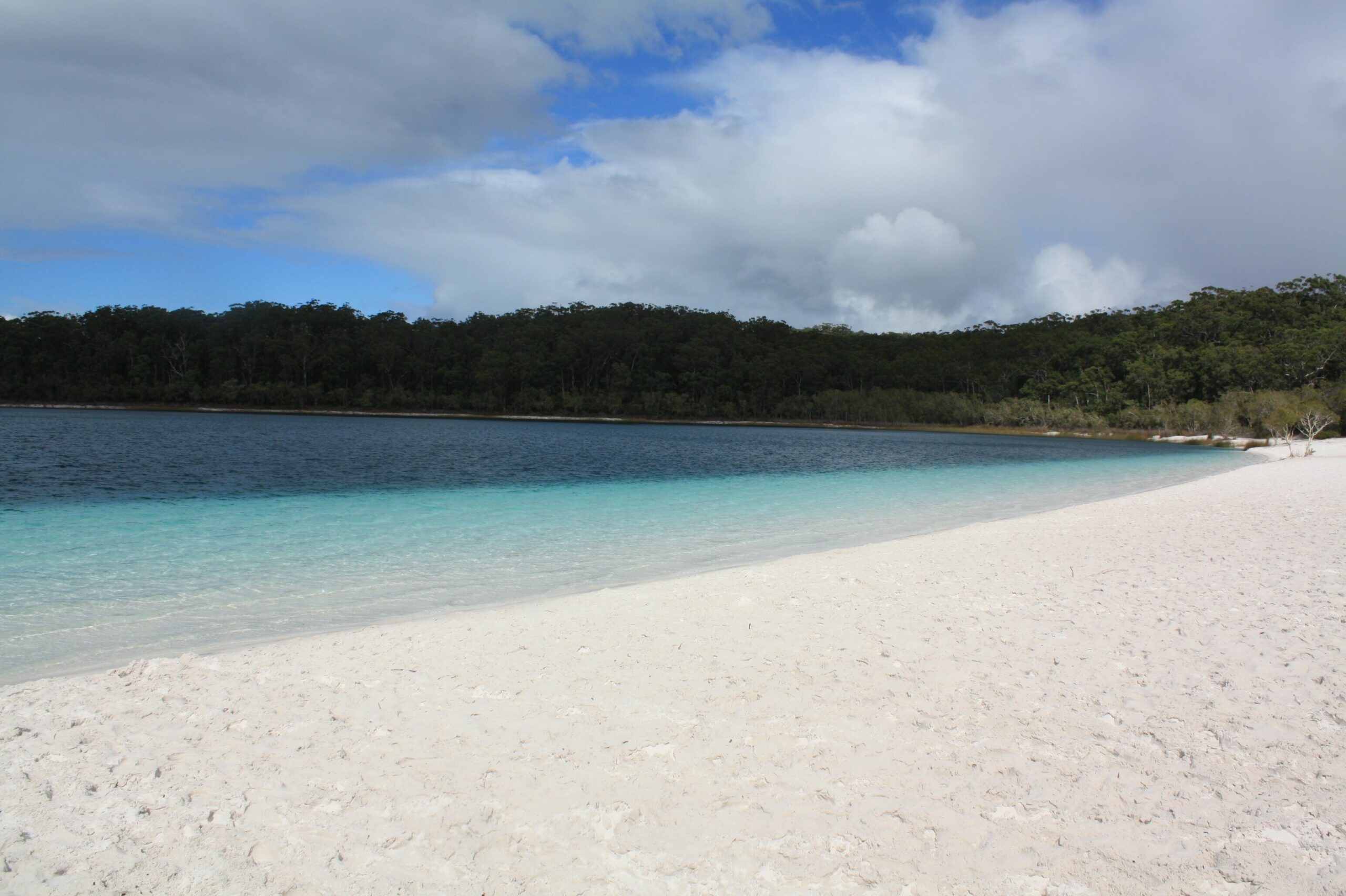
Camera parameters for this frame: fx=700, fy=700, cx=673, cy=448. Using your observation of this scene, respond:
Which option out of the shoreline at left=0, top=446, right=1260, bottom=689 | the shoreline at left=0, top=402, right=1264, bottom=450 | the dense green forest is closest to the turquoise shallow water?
the shoreline at left=0, top=446, right=1260, bottom=689

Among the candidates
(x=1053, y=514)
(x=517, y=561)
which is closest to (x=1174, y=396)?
(x=1053, y=514)

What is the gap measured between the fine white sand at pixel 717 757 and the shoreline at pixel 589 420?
101 metres

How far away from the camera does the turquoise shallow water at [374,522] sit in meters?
7.57

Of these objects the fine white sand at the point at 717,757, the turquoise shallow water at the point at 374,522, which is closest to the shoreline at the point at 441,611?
the turquoise shallow water at the point at 374,522

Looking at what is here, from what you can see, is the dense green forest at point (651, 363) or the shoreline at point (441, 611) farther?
the dense green forest at point (651, 363)

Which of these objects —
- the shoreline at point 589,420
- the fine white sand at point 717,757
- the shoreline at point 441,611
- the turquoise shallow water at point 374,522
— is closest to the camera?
A: the fine white sand at point 717,757

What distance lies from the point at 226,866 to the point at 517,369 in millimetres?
137298

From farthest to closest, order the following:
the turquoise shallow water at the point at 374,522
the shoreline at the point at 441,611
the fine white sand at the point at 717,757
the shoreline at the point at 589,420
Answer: the shoreline at the point at 589,420 → the turquoise shallow water at the point at 374,522 → the shoreline at the point at 441,611 → the fine white sand at the point at 717,757

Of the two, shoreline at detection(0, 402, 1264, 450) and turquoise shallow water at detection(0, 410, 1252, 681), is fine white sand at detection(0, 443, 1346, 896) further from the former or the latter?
shoreline at detection(0, 402, 1264, 450)

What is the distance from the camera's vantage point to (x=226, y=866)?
284 centimetres

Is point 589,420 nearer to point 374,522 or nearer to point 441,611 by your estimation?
point 374,522

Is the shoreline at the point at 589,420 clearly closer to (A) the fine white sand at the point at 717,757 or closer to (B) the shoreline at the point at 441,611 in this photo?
(B) the shoreline at the point at 441,611

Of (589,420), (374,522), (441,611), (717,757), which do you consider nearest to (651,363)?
(589,420)

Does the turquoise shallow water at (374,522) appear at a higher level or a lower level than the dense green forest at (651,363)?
lower
